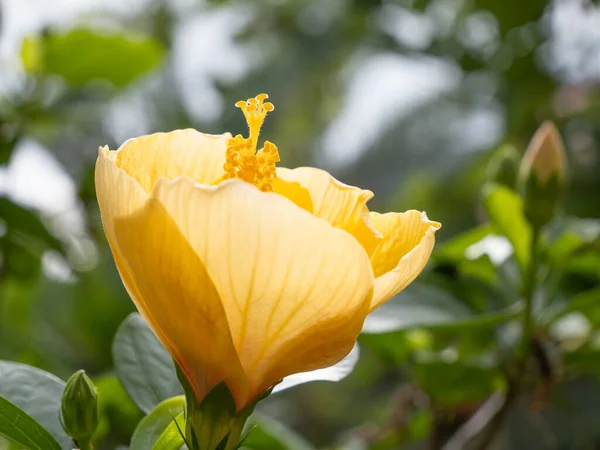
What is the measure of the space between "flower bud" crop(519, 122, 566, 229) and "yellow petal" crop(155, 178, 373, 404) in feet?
1.81

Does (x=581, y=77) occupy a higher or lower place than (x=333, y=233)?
lower

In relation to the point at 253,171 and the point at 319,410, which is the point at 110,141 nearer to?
the point at 253,171

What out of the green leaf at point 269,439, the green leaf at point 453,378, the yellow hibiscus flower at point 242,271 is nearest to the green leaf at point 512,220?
the green leaf at point 453,378

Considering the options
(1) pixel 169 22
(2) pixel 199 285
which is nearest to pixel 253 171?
(2) pixel 199 285

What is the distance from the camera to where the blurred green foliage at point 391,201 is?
39.9 inches

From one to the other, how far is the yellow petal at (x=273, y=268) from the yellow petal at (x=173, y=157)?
0.33 ft

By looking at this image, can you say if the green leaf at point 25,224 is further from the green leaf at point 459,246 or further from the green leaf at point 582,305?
the green leaf at point 582,305

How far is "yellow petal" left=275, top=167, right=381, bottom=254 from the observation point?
0.53 meters

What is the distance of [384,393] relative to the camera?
88.4 inches

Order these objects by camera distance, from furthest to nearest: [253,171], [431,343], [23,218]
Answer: [431,343]
[23,218]
[253,171]

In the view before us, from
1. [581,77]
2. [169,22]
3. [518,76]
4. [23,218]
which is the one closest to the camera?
[23,218]

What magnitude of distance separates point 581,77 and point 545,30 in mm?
211

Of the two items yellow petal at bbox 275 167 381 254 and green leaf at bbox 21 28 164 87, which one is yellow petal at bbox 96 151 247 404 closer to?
yellow petal at bbox 275 167 381 254

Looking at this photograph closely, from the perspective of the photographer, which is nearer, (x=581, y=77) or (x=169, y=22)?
(x=581, y=77)
